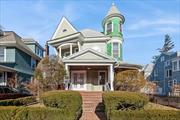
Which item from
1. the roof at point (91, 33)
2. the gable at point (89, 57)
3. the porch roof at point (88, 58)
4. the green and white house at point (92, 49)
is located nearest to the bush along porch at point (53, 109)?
the porch roof at point (88, 58)

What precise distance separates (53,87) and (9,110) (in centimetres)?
1133

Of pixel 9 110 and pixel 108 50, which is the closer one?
pixel 9 110

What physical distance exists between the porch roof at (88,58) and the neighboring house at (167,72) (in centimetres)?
2415

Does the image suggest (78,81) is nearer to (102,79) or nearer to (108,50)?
(102,79)

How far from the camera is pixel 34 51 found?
4041 cm

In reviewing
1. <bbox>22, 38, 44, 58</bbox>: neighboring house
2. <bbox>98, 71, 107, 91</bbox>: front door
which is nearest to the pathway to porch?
<bbox>98, 71, 107, 91</bbox>: front door

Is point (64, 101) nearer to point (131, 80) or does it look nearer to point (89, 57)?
point (131, 80)

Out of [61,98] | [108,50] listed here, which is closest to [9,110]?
[61,98]

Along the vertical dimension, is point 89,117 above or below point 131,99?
below

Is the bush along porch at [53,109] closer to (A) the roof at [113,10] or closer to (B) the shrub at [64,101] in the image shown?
Result: (B) the shrub at [64,101]

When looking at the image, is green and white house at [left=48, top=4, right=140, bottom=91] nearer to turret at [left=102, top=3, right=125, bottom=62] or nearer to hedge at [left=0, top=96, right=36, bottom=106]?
turret at [left=102, top=3, right=125, bottom=62]

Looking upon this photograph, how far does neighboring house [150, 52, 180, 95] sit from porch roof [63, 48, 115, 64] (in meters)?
24.2

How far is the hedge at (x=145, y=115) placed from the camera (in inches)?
437

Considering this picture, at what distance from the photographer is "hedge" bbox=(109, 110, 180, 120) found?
36.4 ft
